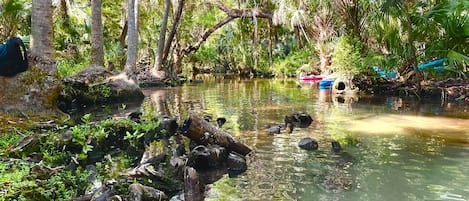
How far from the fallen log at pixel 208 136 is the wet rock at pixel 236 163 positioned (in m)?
0.40

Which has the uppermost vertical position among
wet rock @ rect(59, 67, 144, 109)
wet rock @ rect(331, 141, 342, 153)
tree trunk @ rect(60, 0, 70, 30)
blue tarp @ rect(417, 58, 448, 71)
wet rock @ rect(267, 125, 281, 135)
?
tree trunk @ rect(60, 0, 70, 30)

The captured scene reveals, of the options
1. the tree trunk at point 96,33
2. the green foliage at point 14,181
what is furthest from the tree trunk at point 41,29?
the tree trunk at point 96,33

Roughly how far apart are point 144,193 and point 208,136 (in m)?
2.45

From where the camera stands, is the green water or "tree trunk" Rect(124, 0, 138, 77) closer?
the green water

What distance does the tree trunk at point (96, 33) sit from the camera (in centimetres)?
1545

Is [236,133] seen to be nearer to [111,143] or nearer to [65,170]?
[111,143]

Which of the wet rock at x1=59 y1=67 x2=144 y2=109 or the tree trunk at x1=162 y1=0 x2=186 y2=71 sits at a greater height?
the tree trunk at x1=162 y1=0 x2=186 y2=71

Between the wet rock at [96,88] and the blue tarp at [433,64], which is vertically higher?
the blue tarp at [433,64]

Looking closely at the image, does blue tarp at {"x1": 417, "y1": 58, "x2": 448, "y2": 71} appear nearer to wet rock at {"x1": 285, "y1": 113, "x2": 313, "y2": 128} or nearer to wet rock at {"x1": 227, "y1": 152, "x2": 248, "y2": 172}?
wet rock at {"x1": 285, "y1": 113, "x2": 313, "y2": 128}

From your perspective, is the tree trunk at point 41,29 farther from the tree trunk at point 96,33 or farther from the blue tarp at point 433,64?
the blue tarp at point 433,64

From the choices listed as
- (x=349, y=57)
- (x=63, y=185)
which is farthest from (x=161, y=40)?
(x=63, y=185)

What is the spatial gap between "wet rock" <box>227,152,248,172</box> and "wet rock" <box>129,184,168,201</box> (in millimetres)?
1673

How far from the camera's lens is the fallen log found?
6.90m

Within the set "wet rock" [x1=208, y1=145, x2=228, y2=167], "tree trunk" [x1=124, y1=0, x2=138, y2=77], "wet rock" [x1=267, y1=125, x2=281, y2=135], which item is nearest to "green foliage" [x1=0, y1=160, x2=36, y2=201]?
"wet rock" [x1=208, y1=145, x2=228, y2=167]
